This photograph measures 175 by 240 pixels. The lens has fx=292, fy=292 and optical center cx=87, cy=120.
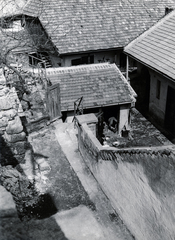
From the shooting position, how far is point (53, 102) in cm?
1252

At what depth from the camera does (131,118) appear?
16.0 m

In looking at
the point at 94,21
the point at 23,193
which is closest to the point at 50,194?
the point at 23,193

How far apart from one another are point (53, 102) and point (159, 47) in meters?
6.62

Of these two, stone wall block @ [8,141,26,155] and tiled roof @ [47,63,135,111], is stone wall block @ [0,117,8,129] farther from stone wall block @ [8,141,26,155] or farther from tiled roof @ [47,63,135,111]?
tiled roof @ [47,63,135,111]

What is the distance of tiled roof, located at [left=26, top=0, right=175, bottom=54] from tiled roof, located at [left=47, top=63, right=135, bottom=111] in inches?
122

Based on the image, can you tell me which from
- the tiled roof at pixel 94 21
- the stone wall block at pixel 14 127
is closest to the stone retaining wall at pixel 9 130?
the stone wall block at pixel 14 127

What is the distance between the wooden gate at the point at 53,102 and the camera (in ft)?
40.2

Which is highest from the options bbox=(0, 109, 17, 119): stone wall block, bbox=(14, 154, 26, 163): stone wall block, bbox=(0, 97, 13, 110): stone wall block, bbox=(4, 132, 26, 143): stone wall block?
bbox=(0, 97, 13, 110): stone wall block

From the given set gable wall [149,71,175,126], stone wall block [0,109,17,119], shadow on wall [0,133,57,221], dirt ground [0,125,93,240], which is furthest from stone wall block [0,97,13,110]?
gable wall [149,71,175,126]

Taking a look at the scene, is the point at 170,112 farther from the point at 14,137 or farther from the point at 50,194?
the point at 14,137

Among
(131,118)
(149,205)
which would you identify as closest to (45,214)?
(149,205)

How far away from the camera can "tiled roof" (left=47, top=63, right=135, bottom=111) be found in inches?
542

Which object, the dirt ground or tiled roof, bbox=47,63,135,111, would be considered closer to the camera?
the dirt ground

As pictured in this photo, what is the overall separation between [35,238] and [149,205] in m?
2.50
